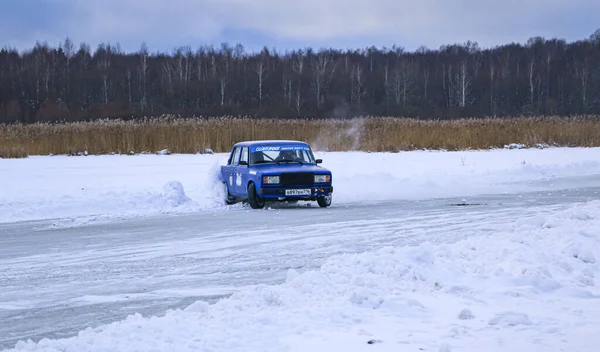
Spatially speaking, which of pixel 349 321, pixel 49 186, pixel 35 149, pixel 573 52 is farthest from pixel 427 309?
pixel 573 52

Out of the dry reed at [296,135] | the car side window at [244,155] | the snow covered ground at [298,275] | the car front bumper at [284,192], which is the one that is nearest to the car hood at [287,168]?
the car front bumper at [284,192]

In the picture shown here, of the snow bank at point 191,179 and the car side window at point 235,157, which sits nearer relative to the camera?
the snow bank at point 191,179

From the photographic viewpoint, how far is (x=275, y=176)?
734 inches

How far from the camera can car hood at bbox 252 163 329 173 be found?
18828mm

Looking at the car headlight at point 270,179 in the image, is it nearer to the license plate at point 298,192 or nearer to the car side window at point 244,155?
the license plate at point 298,192

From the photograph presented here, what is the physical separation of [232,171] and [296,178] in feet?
7.80

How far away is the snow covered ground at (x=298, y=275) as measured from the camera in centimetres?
649

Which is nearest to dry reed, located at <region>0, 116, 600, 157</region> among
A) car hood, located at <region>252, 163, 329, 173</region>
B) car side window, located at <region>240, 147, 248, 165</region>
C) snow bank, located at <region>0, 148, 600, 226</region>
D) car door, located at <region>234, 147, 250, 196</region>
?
snow bank, located at <region>0, 148, 600, 226</region>

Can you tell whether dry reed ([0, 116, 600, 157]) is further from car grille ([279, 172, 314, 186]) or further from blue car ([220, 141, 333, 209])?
car grille ([279, 172, 314, 186])

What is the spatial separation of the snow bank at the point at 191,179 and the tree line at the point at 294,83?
5605 centimetres

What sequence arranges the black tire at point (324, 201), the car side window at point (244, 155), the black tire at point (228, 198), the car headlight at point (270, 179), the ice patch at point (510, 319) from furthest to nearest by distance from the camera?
the black tire at point (228, 198)
the car side window at point (244, 155)
the black tire at point (324, 201)
the car headlight at point (270, 179)
the ice patch at point (510, 319)

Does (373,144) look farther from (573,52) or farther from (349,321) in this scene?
(573,52)

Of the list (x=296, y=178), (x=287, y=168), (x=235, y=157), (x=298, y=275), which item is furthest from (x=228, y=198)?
(x=298, y=275)

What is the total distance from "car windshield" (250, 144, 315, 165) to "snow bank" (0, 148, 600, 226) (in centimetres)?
140
